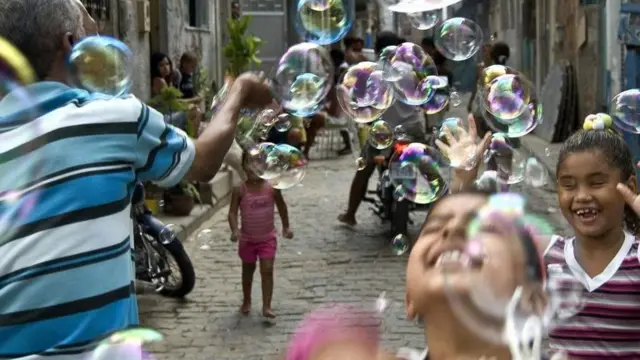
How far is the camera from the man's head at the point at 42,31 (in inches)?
81.9

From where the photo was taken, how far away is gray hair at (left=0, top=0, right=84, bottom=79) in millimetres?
2080

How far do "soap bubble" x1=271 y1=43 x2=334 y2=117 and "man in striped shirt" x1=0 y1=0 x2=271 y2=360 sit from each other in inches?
111

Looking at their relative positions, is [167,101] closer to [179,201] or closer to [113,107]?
[179,201]

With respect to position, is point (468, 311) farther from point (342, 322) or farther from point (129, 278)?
point (129, 278)

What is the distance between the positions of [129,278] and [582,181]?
4.50 ft

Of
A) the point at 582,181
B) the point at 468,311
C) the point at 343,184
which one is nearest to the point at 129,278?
the point at 468,311

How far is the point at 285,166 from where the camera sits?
18.5 ft

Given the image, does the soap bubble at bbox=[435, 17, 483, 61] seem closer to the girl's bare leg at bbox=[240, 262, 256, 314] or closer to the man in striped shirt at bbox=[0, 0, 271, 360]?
the girl's bare leg at bbox=[240, 262, 256, 314]

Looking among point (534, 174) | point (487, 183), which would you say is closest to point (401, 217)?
point (534, 174)

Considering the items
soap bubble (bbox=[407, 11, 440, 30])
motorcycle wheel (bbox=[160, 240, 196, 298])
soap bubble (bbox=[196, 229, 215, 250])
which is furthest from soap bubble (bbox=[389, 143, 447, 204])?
soap bubble (bbox=[196, 229, 215, 250])

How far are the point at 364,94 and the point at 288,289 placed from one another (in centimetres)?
183

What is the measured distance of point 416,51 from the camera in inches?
243

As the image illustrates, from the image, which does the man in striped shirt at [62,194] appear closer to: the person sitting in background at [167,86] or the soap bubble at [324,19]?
the soap bubble at [324,19]

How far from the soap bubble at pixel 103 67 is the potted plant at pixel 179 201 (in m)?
Result: 6.10
